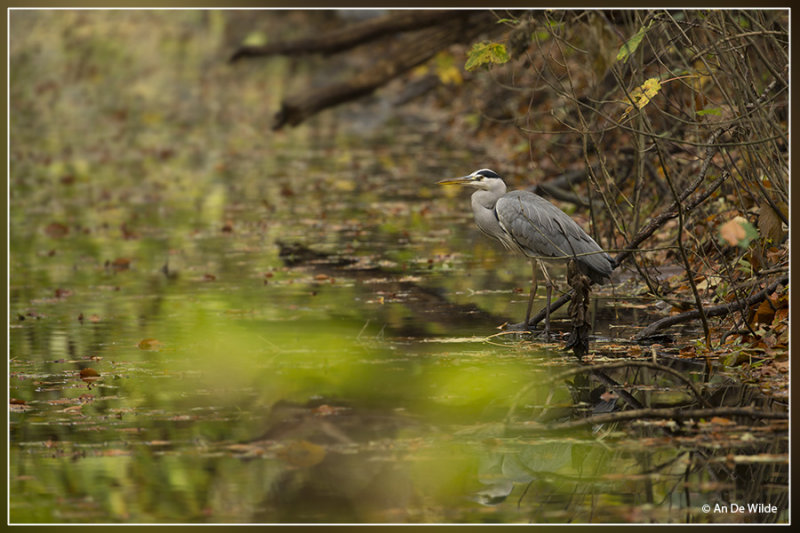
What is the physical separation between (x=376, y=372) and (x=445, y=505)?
2274 millimetres

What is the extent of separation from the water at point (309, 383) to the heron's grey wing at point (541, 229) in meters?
0.66

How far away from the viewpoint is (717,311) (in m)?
7.89

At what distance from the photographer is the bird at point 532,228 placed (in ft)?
27.6

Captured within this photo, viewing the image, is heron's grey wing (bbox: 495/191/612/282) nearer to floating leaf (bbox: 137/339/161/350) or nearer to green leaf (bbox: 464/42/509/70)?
green leaf (bbox: 464/42/509/70)

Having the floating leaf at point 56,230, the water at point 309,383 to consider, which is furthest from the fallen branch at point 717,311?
the floating leaf at point 56,230

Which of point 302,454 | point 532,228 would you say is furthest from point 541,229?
point 302,454

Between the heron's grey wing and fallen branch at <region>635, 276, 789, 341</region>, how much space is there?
20.4 inches

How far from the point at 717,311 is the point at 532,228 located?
137 cm

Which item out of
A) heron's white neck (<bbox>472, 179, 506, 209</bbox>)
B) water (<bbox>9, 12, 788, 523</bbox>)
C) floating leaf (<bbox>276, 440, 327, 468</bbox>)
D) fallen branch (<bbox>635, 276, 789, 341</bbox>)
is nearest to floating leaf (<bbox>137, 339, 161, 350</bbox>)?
water (<bbox>9, 12, 788, 523</bbox>)

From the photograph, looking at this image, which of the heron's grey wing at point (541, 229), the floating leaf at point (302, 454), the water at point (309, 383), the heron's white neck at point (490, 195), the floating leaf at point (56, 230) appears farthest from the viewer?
the floating leaf at point (56, 230)

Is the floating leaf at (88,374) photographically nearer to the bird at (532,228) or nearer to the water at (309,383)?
the water at (309,383)

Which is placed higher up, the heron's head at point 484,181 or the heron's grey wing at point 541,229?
the heron's head at point 484,181

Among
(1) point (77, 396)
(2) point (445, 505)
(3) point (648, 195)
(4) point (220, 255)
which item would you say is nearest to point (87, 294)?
(4) point (220, 255)

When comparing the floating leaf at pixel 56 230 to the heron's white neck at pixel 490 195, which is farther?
the floating leaf at pixel 56 230
